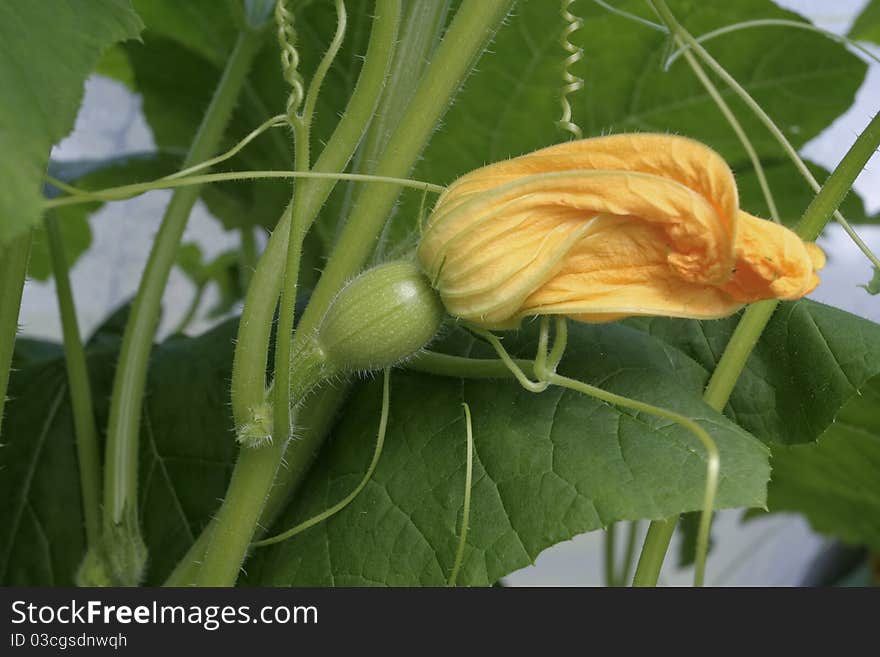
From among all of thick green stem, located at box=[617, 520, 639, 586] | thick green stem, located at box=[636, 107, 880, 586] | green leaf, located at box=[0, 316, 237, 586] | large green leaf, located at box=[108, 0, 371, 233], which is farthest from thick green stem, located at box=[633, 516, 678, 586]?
thick green stem, located at box=[617, 520, 639, 586]

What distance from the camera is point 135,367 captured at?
2.35 ft

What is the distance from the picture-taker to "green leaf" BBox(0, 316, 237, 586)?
0.78m

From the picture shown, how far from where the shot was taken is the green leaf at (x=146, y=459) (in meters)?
0.78

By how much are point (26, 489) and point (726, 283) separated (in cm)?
60

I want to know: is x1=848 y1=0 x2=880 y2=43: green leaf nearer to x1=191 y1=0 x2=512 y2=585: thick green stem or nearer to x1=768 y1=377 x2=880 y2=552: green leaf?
x1=768 y1=377 x2=880 y2=552: green leaf

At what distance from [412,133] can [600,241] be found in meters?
0.14

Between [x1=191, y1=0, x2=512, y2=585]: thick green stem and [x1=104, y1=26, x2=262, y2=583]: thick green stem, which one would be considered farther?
[x1=104, y1=26, x2=262, y2=583]: thick green stem

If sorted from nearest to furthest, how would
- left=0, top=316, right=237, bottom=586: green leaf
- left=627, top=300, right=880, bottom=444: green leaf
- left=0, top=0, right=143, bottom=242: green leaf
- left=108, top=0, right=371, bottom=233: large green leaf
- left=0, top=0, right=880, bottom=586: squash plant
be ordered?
1. left=0, top=0, right=143, bottom=242: green leaf
2. left=0, top=0, right=880, bottom=586: squash plant
3. left=627, top=300, right=880, bottom=444: green leaf
4. left=0, top=316, right=237, bottom=586: green leaf
5. left=108, top=0, right=371, bottom=233: large green leaf

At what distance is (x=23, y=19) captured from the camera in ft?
1.59

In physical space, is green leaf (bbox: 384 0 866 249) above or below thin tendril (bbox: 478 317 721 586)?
above

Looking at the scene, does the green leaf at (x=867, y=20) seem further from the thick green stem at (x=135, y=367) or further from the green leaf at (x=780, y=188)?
the thick green stem at (x=135, y=367)

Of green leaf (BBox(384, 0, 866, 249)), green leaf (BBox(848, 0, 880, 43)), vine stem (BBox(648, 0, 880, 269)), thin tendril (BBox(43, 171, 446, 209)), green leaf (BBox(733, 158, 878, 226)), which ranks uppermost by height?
green leaf (BBox(848, 0, 880, 43))

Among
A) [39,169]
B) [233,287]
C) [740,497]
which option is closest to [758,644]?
[740,497]

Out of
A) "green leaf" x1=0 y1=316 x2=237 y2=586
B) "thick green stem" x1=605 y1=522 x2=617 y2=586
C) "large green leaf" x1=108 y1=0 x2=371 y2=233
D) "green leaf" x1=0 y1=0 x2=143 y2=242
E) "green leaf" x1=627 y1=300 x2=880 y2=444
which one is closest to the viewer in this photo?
"green leaf" x1=0 y1=0 x2=143 y2=242
